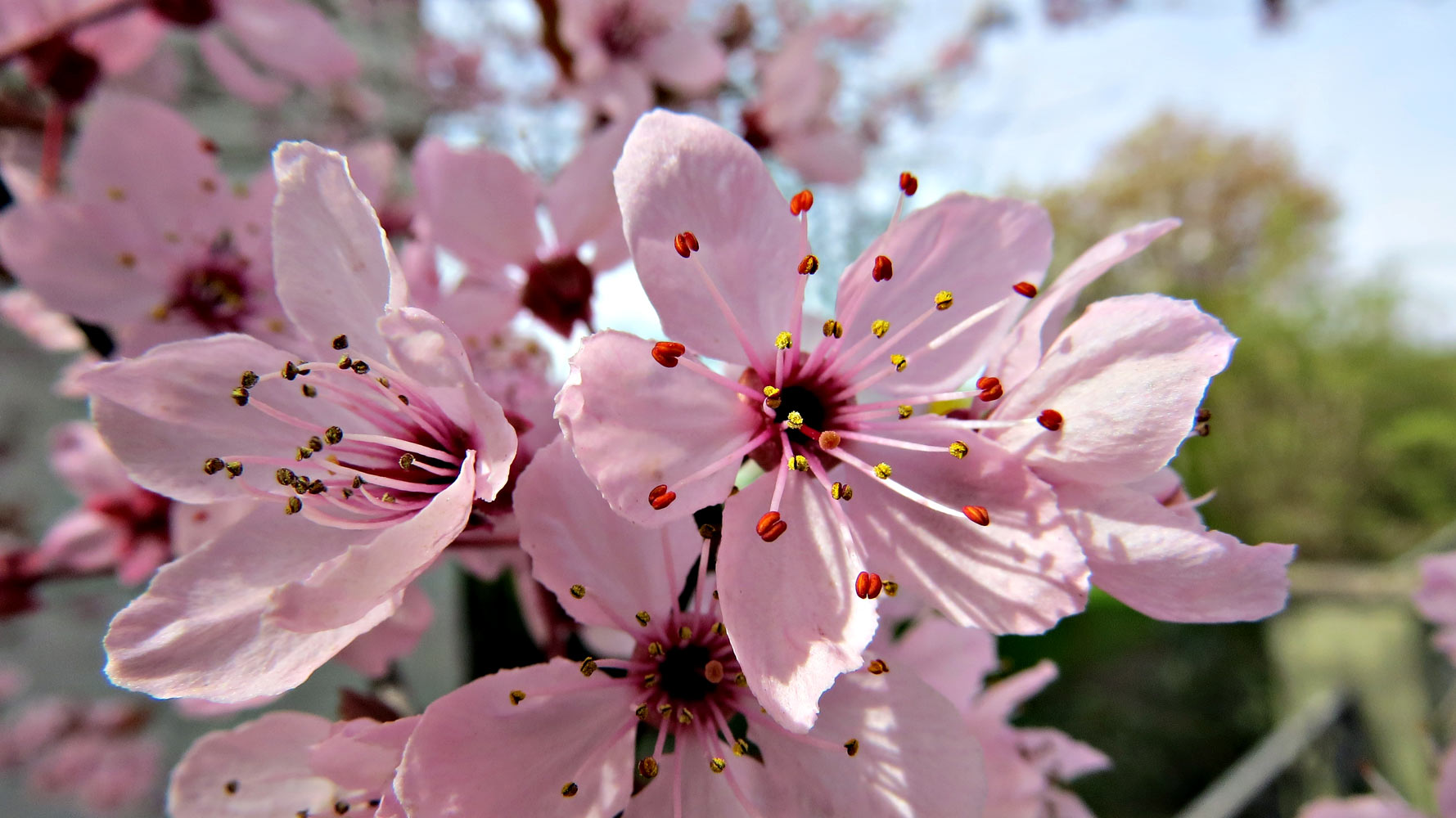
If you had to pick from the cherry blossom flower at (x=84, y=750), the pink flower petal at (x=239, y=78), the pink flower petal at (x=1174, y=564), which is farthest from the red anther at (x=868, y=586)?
the cherry blossom flower at (x=84, y=750)

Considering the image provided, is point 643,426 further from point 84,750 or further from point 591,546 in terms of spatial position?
point 84,750

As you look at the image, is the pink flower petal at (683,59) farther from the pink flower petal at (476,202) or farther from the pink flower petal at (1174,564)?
the pink flower petal at (1174,564)

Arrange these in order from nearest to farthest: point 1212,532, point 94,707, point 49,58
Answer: point 1212,532, point 49,58, point 94,707

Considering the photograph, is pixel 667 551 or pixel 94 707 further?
pixel 94 707

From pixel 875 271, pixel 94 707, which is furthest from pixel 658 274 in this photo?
pixel 94 707

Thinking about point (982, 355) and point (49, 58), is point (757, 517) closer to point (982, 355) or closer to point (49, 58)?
point (982, 355)

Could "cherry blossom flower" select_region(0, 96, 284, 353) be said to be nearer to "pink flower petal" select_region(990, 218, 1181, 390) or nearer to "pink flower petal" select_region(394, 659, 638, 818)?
"pink flower petal" select_region(394, 659, 638, 818)
